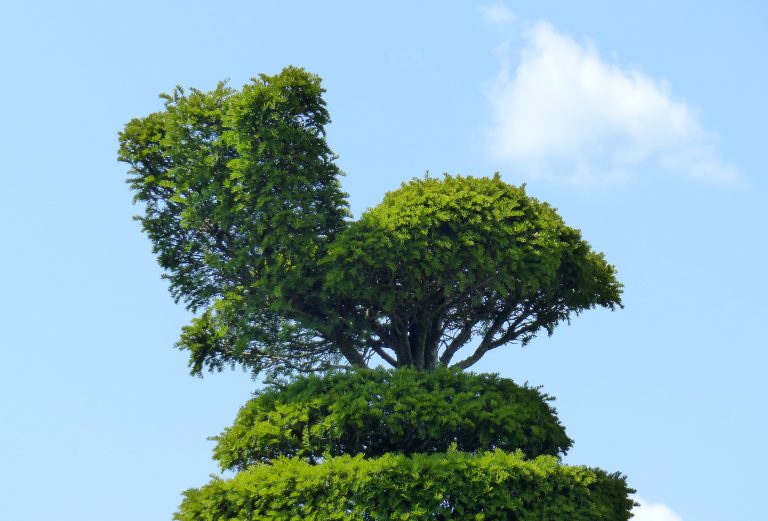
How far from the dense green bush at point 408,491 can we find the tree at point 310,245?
4082 millimetres

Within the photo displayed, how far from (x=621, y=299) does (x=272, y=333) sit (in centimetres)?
936

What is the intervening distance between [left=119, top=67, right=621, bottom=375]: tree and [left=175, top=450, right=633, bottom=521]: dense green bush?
4.08 metres

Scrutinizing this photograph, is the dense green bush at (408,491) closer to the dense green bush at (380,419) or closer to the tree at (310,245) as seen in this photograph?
the dense green bush at (380,419)

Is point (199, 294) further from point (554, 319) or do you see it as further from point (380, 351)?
point (554, 319)

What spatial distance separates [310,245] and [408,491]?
609cm

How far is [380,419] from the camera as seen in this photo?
61.6 feet

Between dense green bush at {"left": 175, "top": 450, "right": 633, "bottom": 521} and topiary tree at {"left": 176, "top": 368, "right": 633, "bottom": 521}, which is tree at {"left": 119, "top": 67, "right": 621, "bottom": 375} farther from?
dense green bush at {"left": 175, "top": 450, "right": 633, "bottom": 521}

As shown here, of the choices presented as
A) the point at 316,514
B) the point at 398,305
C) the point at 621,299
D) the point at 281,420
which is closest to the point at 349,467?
the point at 316,514

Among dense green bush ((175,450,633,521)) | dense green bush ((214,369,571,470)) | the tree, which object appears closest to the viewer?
dense green bush ((175,450,633,521))

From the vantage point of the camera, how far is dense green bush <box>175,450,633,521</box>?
1678cm

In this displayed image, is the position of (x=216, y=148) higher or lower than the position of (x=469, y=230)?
higher

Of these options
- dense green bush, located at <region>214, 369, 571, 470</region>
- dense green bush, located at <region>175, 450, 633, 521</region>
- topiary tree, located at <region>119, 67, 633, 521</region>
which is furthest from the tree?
dense green bush, located at <region>175, 450, 633, 521</region>

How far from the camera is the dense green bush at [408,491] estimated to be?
55.1 feet

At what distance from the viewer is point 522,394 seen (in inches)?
810
